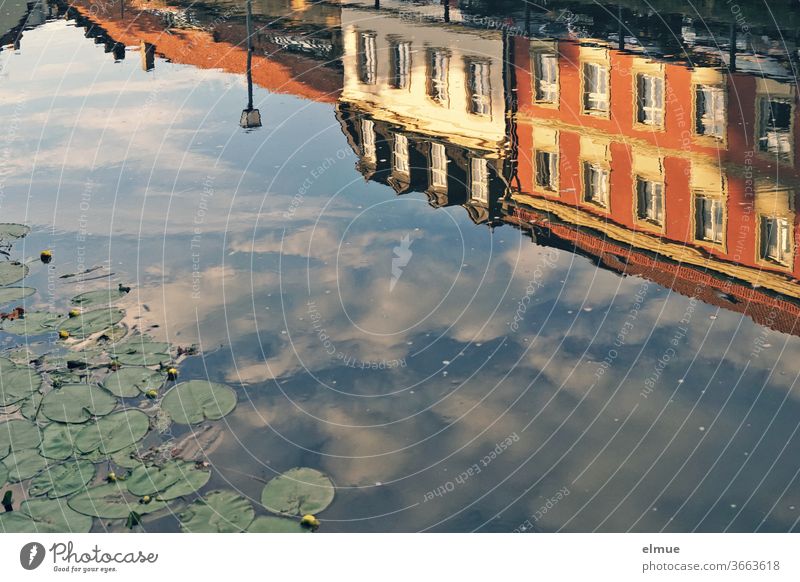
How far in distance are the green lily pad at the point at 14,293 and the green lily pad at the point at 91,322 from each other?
1.58 metres

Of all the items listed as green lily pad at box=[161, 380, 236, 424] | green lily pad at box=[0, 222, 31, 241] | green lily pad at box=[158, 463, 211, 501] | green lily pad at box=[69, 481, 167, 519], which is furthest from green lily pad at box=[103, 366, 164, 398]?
green lily pad at box=[0, 222, 31, 241]

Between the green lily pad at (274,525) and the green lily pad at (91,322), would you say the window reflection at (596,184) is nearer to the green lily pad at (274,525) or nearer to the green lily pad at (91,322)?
the green lily pad at (91,322)

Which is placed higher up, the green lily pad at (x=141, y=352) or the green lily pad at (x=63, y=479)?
the green lily pad at (x=141, y=352)

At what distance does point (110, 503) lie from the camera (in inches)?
549

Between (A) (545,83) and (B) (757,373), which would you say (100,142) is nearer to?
(A) (545,83)

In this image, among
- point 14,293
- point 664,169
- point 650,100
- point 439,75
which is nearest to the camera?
point 14,293

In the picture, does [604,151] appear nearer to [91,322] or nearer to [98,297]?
[98,297]

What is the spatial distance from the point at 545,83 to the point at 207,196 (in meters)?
14.3

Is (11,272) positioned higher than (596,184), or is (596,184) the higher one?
(11,272)

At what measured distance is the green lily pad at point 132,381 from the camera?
16469 millimetres

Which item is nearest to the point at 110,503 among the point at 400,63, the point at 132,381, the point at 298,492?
the point at 298,492

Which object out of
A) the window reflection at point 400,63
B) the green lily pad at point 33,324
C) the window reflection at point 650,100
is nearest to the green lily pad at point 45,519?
the green lily pad at point 33,324

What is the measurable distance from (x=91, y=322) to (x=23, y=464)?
14.4ft

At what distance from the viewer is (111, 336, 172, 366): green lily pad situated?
1739 cm
